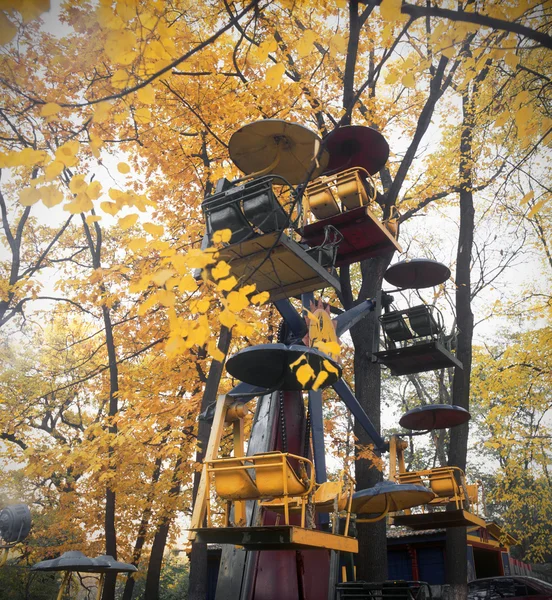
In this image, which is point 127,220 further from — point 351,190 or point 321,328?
point 351,190

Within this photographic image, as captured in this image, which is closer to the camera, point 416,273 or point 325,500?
point 325,500

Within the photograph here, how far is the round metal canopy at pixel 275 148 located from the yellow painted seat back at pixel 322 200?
1.95 metres

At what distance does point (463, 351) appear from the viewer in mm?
12242

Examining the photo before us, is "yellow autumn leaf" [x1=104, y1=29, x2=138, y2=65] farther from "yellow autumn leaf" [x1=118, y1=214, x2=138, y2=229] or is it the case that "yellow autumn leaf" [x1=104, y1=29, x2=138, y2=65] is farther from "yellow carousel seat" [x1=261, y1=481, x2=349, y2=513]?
"yellow carousel seat" [x1=261, y1=481, x2=349, y2=513]

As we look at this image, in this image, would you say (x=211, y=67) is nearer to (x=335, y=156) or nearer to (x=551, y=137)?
(x=335, y=156)

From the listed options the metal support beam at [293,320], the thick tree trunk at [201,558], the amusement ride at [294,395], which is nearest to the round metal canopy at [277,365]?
the amusement ride at [294,395]

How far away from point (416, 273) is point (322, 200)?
346cm

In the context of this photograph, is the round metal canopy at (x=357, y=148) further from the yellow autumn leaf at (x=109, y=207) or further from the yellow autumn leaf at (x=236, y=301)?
the yellow autumn leaf at (x=109, y=207)

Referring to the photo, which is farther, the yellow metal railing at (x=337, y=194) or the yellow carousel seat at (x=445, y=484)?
the yellow metal railing at (x=337, y=194)

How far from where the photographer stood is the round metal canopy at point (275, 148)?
739 centimetres

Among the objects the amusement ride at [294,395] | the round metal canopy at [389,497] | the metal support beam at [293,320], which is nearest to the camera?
the amusement ride at [294,395]

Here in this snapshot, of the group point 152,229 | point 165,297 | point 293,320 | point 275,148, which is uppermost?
point 275,148

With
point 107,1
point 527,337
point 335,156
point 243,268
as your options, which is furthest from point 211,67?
point 527,337

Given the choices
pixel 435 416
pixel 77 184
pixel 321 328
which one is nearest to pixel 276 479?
pixel 77 184
